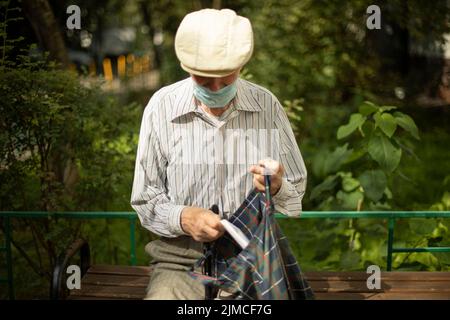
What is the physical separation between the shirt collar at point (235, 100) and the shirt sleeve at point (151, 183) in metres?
0.10

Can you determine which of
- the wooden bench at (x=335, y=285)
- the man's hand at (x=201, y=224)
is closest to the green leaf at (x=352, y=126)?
the wooden bench at (x=335, y=285)

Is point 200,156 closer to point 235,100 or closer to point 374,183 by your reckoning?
point 235,100

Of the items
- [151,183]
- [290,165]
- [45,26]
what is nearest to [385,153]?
[290,165]

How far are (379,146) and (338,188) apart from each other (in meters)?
0.74

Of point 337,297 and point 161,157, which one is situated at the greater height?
point 161,157

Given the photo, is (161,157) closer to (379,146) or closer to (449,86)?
(379,146)

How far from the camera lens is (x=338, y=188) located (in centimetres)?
465

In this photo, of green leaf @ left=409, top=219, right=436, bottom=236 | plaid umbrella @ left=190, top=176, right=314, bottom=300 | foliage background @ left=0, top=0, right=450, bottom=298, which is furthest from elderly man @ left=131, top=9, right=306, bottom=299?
green leaf @ left=409, top=219, right=436, bottom=236

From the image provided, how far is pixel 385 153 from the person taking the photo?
3953 mm

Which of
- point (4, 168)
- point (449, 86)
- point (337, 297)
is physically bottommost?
point (337, 297)

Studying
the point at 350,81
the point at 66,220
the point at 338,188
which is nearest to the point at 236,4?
the point at 350,81

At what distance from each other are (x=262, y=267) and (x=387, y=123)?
2.07m

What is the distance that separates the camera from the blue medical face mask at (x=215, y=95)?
2402 mm
